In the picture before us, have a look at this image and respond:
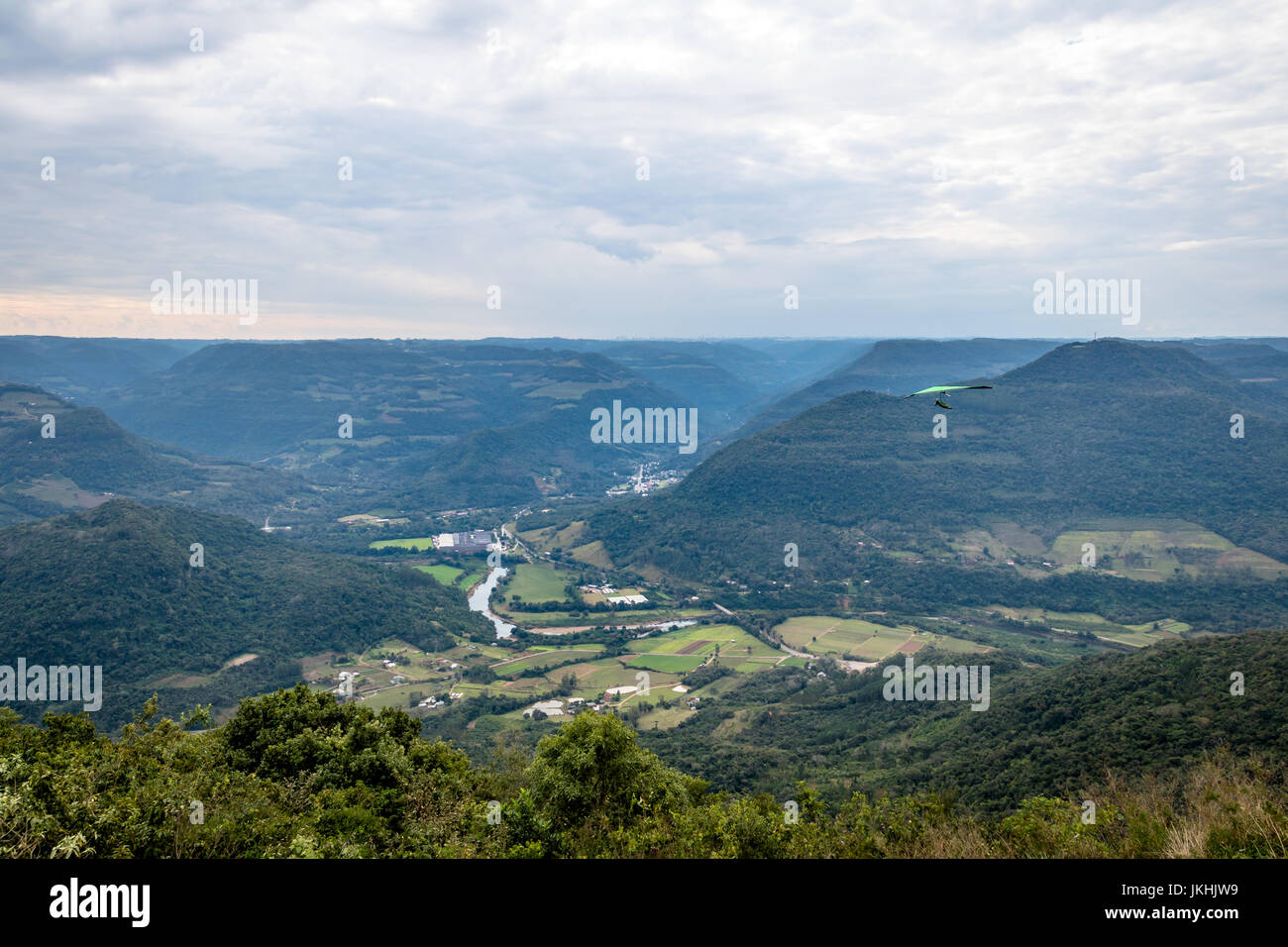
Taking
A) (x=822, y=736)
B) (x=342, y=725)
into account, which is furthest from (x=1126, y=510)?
(x=342, y=725)

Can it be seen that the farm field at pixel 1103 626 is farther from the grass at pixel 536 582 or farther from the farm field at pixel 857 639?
the grass at pixel 536 582

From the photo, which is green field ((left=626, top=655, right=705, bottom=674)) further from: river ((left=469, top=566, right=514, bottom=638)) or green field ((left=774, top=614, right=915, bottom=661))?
river ((left=469, top=566, right=514, bottom=638))

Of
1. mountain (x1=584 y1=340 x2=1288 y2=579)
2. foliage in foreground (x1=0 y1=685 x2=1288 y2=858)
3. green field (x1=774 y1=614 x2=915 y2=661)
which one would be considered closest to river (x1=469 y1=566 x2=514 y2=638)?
mountain (x1=584 y1=340 x2=1288 y2=579)

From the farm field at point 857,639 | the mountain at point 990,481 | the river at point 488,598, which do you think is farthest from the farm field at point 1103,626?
the river at point 488,598

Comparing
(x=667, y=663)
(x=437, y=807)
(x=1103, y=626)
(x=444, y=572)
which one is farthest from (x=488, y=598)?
(x=437, y=807)
